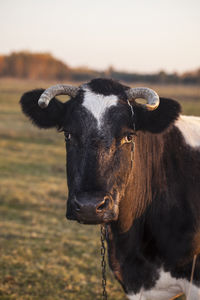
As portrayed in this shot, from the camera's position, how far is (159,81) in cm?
5619

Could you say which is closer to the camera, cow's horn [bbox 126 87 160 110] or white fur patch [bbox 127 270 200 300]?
cow's horn [bbox 126 87 160 110]

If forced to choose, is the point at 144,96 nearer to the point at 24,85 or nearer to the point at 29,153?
the point at 29,153

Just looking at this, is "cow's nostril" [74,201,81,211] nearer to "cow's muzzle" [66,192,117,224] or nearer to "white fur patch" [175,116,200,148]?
"cow's muzzle" [66,192,117,224]

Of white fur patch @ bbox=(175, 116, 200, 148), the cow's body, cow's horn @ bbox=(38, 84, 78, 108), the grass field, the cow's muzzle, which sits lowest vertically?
the grass field

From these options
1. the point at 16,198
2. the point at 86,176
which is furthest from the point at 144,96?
the point at 16,198

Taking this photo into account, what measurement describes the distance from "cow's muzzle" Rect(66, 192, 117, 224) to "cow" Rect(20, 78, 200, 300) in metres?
0.01

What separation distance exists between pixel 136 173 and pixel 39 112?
1196mm

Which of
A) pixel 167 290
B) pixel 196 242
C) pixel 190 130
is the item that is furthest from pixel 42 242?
pixel 190 130

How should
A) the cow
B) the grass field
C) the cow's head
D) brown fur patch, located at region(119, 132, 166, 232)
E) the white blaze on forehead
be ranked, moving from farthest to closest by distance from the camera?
the grass field → brown fur patch, located at region(119, 132, 166, 232) → the white blaze on forehead → the cow → the cow's head

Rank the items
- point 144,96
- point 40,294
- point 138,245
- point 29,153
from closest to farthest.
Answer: point 144,96, point 138,245, point 40,294, point 29,153

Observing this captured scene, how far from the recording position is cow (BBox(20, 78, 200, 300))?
9.88 ft

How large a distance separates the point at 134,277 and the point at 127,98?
6.17 feet

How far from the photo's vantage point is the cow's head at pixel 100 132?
2.83 meters

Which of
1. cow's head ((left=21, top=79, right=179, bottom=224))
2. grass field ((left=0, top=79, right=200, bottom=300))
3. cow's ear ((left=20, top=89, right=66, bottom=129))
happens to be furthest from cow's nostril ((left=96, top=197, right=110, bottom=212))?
grass field ((left=0, top=79, right=200, bottom=300))
